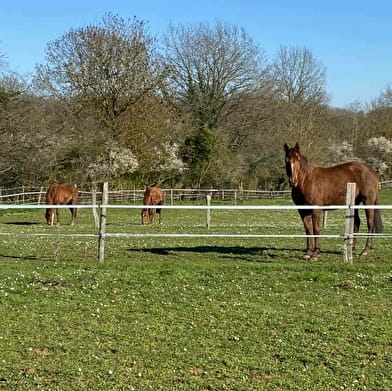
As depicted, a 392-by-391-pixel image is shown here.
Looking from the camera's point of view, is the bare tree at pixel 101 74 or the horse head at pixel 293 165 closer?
the horse head at pixel 293 165

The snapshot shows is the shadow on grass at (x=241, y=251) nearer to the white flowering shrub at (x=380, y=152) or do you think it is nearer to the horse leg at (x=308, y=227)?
the horse leg at (x=308, y=227)

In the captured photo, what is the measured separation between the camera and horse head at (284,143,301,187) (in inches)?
445

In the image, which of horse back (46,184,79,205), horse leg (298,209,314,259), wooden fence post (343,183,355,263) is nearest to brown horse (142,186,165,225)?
horse back (46,184,79,205)

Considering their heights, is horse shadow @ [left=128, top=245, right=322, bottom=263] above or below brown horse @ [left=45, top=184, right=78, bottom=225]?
below

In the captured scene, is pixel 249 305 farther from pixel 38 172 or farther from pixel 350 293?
pixel 38 172

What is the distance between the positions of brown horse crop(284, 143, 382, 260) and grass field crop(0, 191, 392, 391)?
788 mm

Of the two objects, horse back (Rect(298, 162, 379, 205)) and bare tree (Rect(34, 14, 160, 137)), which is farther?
bare tree (Rect(34, 14, 160, 137))

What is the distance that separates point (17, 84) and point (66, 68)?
11.8 feet

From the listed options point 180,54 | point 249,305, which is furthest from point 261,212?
point 249,305

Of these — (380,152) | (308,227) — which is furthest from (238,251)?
(380,152)

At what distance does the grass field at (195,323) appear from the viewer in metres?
4.83

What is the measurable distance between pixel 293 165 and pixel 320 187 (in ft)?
3.47

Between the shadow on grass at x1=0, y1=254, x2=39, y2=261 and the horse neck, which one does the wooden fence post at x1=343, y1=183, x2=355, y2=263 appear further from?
the shadow on grass at x1=0, y1=254, x2=39, y2=261

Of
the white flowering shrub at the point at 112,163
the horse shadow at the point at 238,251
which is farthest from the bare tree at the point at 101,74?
the horse shadow at the point at 238,251
